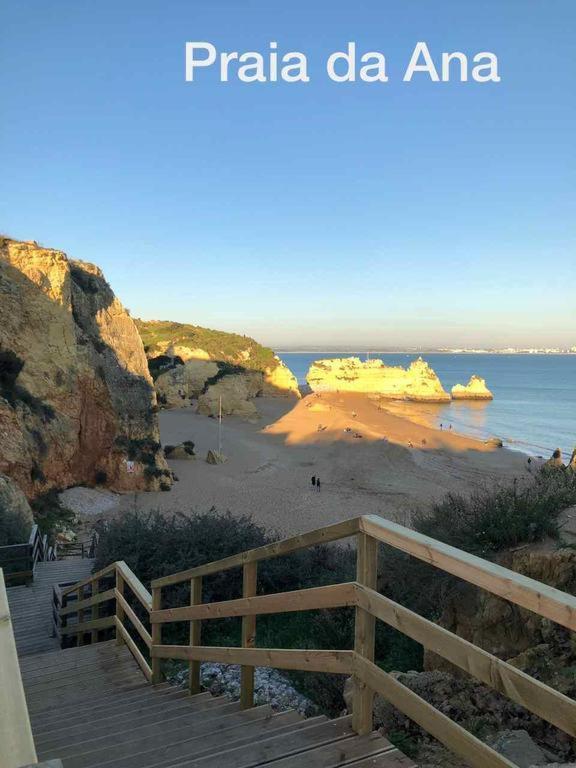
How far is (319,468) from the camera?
33375 mm

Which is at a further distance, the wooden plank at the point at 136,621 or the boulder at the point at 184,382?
the boulder at the point at 184,382

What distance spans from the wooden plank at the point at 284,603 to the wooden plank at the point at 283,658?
214mm

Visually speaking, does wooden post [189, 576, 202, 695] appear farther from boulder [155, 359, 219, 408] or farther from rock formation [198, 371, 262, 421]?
boulder [155, 359, 219, 408]

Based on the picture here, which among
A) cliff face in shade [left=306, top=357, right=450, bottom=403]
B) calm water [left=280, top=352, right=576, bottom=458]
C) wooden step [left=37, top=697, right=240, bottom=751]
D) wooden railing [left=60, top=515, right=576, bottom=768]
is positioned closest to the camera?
wooden railing [left=60, top=515, right=576, bottom=768]

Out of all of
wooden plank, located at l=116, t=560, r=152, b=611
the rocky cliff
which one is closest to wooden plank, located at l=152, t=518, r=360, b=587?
wooden plank, located at l=116, t=560, r=152, b=611

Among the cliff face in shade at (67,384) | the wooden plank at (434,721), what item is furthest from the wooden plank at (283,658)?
the cliff face in shade at (67,384)

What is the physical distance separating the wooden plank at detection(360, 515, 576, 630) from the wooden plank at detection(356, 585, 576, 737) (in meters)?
0.19

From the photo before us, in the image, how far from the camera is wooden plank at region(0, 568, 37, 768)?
124cm

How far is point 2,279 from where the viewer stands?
20.1 meters

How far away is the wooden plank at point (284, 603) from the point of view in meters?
2.52

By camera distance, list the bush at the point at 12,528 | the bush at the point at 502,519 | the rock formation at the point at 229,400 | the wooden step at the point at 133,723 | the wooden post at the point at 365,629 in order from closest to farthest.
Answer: the wooden post at the point at 365,629 → the wooden step at the point at 133,723 → the bush at the point at 502,519 → the bush at the point at 12,528 → the rock formation at the point at 229,400

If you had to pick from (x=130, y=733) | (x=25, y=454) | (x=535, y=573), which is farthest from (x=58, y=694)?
(x=25, y=454)

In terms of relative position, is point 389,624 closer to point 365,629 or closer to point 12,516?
point 365,629

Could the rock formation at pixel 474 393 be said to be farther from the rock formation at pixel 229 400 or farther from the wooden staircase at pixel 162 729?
the wooden staircase at pixel 162 729
